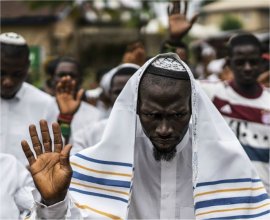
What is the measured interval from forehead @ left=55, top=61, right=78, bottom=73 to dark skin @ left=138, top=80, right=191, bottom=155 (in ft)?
14.1

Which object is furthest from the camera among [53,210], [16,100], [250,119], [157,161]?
[16,100]

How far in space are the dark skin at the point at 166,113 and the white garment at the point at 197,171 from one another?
0.06m

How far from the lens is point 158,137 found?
12.6 feet

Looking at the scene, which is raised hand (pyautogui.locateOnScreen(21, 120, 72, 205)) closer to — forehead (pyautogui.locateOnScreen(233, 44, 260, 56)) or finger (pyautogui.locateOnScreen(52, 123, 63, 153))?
finger (pyautogui.locateOnScreen(52, 123, 63, 153))

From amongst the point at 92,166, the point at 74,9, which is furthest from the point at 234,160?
the point at 74,9

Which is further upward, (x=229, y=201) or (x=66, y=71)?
(x=229, y=201)

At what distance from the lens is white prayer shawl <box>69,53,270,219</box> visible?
3.81 m

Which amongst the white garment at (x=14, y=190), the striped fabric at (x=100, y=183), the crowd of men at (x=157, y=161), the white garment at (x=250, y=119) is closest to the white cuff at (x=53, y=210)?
the crowd of men at (x=157, y=161)

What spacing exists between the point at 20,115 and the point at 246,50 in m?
2.15

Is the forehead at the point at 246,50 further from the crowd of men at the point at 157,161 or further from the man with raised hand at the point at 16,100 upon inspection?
the crowd of men at the point at 157,161

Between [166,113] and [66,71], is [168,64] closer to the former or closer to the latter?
[166,113]

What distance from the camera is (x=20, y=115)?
21.0ft

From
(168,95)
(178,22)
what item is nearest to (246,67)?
(178,22)

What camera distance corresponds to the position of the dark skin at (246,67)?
644 cm
